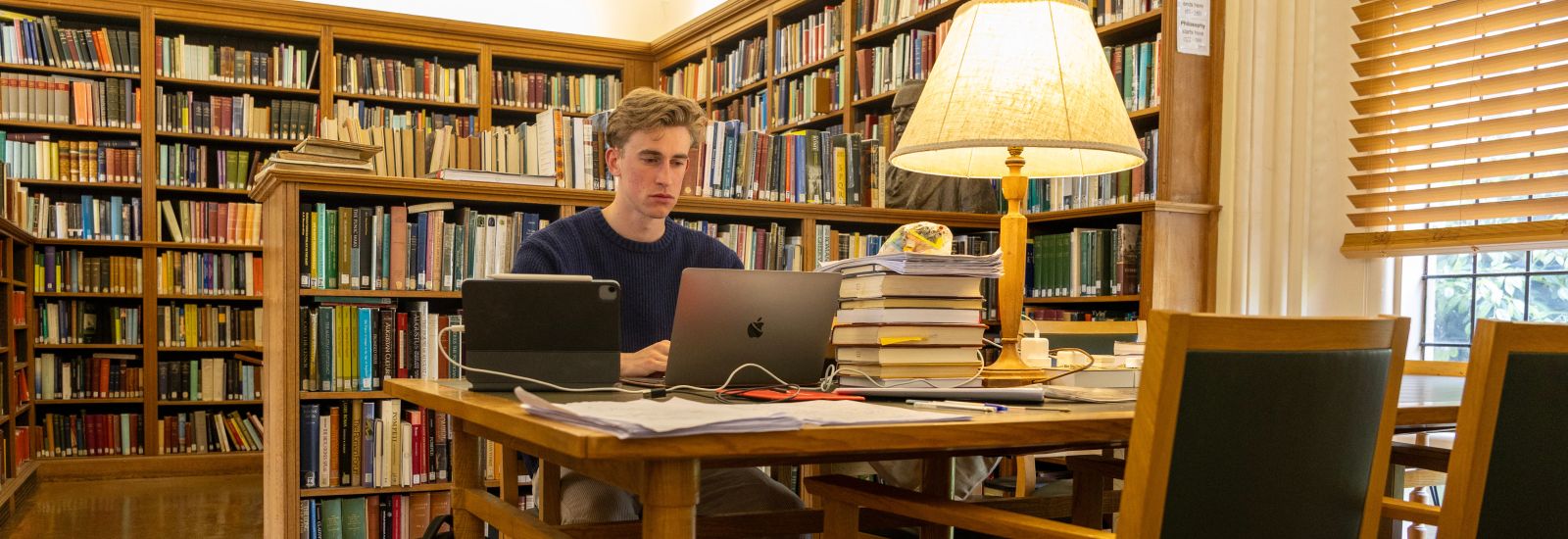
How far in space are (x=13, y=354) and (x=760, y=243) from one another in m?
3.22

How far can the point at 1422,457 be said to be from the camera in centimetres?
196

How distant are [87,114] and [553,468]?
5137mm

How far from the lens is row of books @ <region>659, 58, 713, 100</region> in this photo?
644 cm

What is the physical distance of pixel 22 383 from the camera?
5176 mm

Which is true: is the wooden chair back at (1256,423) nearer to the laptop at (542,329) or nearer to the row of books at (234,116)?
the laptop at (542,329)

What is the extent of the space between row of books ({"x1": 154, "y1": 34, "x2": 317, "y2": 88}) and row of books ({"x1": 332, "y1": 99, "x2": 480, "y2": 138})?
0.23m

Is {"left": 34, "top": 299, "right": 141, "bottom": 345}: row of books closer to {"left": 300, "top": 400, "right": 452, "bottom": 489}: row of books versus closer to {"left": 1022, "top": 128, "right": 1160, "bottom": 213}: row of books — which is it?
{"left": 300, "top": 400, "right": 452, "bottom": 489}: row of books

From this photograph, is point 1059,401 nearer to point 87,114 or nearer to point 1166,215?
point 1166,215

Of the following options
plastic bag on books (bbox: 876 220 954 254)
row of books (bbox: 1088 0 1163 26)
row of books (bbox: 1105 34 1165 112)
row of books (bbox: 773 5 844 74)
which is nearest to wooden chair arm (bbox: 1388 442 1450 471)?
plastic bag on books (bbox: 876 220 954 254)

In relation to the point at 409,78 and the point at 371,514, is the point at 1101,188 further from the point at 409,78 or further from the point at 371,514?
the point at 409,78

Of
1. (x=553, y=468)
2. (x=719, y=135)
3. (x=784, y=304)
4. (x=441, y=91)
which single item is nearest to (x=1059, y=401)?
(x=784, y=304)

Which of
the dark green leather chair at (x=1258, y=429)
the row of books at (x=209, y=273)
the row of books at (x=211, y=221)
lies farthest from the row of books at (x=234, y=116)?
the dark green leather chair at (x=1258, y=429)

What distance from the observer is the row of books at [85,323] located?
5711 mm

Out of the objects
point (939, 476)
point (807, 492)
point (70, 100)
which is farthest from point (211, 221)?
point (939, 476)
